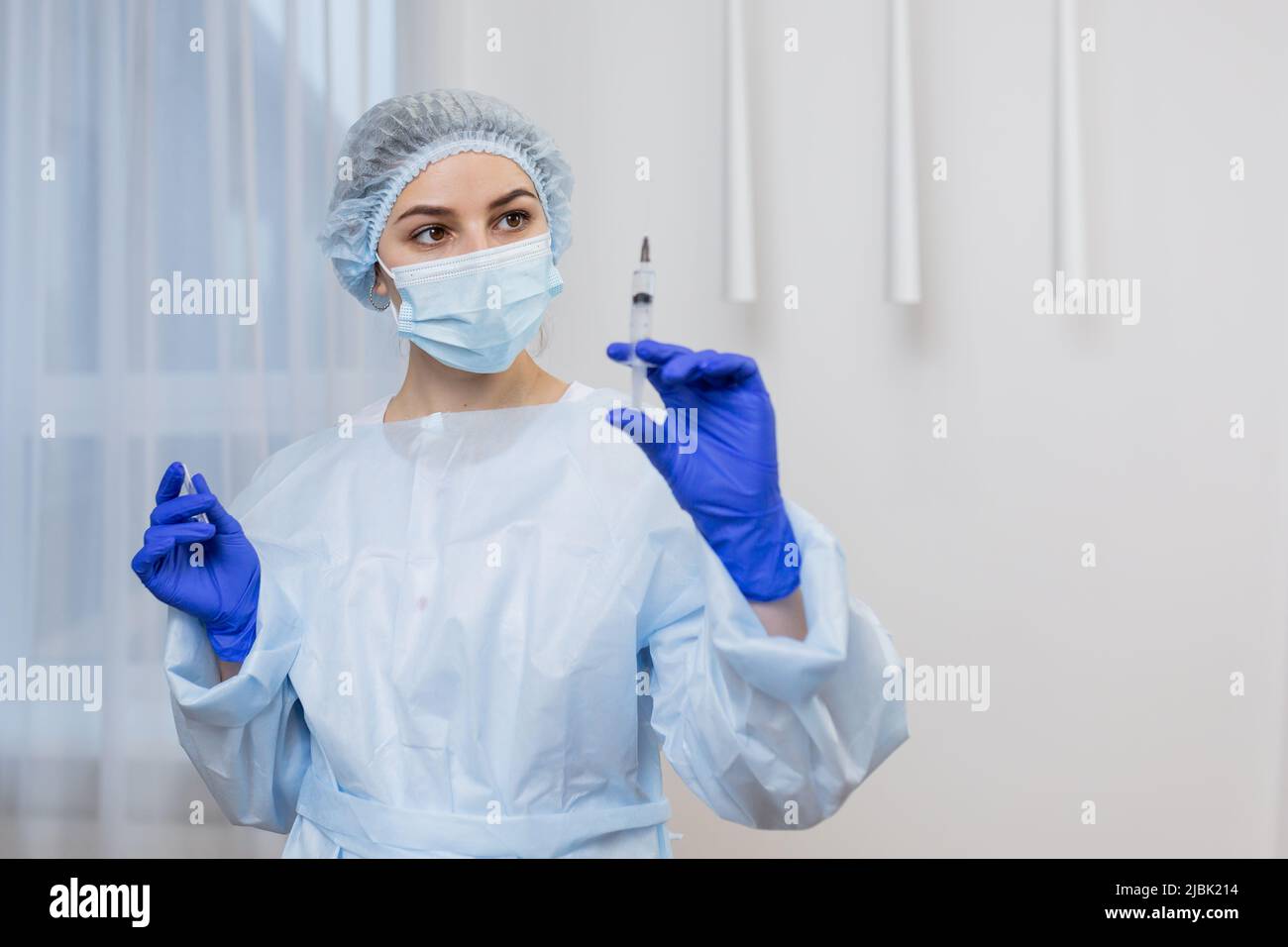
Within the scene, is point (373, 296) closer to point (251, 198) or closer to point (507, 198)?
point (507, 198)

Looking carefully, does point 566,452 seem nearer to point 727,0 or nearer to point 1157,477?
point 727,0

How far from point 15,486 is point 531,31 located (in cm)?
119

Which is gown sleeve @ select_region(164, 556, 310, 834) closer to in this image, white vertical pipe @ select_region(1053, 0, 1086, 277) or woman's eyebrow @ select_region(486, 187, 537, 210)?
woman's eyebrow @ select_region(486, 187, 537, 210)

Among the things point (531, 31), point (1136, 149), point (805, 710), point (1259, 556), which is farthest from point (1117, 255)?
point (805, 710)

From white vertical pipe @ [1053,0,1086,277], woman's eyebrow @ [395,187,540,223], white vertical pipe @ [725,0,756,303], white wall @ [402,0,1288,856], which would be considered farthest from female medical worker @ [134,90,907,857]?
Answer: white vertical pipe @ [1053,0,1086,277]

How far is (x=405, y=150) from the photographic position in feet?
3.99

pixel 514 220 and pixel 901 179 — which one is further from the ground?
pixel 901 179

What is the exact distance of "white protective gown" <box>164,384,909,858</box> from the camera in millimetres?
987

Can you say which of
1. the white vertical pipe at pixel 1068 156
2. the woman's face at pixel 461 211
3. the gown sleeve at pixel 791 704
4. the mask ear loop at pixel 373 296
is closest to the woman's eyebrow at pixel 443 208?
the woman's face at pixel 461 211

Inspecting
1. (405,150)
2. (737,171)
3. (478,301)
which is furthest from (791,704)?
(737,171)

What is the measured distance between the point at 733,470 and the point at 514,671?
324mm

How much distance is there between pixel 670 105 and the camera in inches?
72.7

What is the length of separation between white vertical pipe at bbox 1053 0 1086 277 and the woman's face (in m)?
0.96

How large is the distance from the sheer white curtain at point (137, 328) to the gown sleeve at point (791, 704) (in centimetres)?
102
